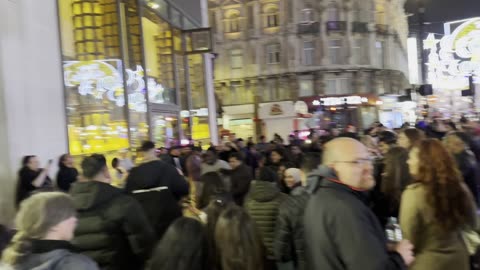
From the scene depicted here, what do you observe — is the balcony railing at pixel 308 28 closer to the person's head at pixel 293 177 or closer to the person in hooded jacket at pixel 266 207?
the person's head at pixel 293 177

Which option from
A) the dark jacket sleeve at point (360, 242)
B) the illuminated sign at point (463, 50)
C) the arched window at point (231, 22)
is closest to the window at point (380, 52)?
the arched window at point (231, 22)

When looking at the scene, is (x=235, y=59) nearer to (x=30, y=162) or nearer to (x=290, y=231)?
(x=30, y=162)

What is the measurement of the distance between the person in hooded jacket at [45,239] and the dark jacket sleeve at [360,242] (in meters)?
1.29

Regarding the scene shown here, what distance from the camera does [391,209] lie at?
531cm

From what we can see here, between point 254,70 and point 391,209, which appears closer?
point 391,209

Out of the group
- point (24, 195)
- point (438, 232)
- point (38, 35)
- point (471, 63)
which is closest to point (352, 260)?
point (438, 232)

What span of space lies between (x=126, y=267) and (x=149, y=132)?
11416 mm

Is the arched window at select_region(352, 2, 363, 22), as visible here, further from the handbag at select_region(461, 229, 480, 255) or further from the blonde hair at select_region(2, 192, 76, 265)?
the blonde hair at select_region(2, 192, 76, 265)

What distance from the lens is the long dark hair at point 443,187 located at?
3512 millimetres

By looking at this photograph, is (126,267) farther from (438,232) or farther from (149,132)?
(149,132)

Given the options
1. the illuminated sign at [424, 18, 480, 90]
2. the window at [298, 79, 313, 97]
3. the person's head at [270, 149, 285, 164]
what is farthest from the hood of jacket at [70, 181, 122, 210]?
the window at [298, 79, 313, 97]

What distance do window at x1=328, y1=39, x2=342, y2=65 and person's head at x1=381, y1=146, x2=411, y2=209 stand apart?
128 feet

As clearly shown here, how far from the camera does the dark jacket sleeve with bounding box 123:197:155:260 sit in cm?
398

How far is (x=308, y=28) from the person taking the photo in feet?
141
